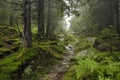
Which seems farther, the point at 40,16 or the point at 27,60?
the point at 40,16

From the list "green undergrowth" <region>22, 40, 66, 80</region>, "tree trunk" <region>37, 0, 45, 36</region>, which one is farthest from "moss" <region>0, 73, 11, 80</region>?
"tree trunk" <region>37, 0, 45, 36</region>

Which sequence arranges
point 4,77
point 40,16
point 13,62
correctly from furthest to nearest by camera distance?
1. point 40,16
2. point 13,62
3. point 4,77

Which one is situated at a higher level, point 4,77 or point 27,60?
point 27,60

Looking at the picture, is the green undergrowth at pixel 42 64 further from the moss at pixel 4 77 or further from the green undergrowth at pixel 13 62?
the moss at pixel 4 77

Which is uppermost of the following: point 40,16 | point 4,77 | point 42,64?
point 40,16

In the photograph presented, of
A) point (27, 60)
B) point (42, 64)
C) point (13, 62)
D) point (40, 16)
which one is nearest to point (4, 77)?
point (13, 62)

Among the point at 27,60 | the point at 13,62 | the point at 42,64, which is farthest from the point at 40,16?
the point at 13,62

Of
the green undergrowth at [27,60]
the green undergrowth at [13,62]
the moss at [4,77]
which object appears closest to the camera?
the moss at [4,77]

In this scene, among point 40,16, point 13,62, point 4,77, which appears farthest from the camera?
point 40,16

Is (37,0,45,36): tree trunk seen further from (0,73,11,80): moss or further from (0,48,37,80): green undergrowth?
(0,73,11,80): moss

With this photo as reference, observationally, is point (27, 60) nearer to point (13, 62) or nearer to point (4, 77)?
point (13, 62)

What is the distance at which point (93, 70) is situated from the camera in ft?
22.5

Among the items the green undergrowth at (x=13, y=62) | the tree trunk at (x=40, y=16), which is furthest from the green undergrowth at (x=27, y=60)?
the tree trunk at (x=40, y=16)

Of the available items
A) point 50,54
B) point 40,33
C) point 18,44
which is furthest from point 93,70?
point 40,33
